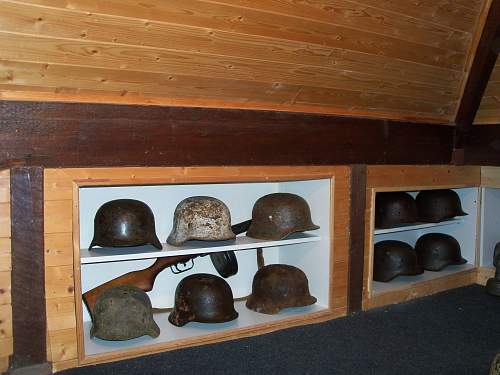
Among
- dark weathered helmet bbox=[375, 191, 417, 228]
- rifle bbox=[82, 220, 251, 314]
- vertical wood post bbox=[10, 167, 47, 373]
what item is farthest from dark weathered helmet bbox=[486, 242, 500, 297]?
vertical wood post bbox=[10, 167, 47, 373]

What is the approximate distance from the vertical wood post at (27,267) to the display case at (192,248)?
0.06 meters

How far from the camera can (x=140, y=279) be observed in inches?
132

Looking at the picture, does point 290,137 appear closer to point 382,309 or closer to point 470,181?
point 382,309

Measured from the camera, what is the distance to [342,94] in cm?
355

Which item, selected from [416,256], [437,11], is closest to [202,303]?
[416,256]

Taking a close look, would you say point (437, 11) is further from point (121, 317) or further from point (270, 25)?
point (121, 317)

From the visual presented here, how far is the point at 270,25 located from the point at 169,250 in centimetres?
147

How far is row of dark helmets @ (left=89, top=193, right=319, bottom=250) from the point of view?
3.04m

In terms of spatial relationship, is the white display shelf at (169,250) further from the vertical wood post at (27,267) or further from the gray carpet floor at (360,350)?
the gray carpet floor at (360,350)

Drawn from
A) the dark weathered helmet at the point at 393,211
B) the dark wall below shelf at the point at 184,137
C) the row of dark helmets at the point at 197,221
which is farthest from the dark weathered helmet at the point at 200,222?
the dark weathered helmet at the point at 393,211

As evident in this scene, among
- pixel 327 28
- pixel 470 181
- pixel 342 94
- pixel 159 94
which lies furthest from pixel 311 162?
pixel 470 181

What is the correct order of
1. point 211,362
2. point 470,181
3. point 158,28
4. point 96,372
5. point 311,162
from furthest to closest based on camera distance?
point 470,181
point 311,162
point 211,362
point 96,372
point 158,28

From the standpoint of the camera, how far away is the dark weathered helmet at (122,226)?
3025 mm

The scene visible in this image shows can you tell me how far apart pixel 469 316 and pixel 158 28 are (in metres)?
3.02
